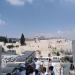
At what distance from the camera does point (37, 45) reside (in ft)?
145

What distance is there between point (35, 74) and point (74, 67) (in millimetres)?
498

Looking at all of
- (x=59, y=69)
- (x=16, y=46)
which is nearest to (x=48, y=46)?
(x=16, y=46)

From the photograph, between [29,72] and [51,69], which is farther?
[51,69]

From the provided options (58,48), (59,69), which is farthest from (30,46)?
(59,69)

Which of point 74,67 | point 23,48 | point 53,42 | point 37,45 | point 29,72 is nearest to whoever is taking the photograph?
point 29,72

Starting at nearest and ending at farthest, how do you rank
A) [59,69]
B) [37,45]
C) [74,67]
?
[74,67] < [59,69] < [37,45]

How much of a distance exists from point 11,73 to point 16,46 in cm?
3911

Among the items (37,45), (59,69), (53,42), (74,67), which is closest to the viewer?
(74,67)

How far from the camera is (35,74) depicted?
3535mm

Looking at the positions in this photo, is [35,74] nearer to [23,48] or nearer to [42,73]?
[42,73]

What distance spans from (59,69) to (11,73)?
1095mm

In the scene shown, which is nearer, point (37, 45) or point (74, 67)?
point (74, 67)

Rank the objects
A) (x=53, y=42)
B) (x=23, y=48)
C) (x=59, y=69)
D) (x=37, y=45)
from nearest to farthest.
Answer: (x=59, y=69)
(x=23, y=48)
(x=37, y=45)
(x=53, y=42)

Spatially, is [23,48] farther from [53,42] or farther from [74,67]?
[74,67]
